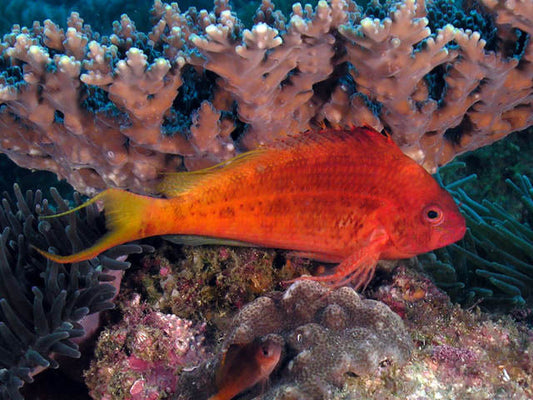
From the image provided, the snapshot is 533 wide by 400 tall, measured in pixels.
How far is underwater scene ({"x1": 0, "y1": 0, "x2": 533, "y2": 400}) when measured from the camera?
2215 millimetres

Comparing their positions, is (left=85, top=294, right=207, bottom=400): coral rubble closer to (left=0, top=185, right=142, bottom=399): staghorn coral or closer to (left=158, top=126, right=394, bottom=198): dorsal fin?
(left=0, top=185, right=142, bottom=399): staghorn coral

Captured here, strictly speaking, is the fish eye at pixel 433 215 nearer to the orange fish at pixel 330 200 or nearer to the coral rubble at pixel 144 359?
the orange fish at pixel 330 200

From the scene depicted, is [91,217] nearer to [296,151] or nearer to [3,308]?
[3,308]

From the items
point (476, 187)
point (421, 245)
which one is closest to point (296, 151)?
point (421, 245)

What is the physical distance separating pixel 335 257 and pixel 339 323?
1.99ft

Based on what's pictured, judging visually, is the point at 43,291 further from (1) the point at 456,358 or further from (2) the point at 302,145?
(1) the point at 456,358

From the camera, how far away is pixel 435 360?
219 centimetres

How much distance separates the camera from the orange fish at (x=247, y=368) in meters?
1.96

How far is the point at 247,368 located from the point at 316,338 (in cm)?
39

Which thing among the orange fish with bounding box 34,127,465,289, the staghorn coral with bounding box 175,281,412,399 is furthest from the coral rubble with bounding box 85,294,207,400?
the orange fish with bounding box 34,127,465,289

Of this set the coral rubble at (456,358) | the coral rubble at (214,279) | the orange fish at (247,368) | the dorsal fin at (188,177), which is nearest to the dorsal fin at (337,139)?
the dorsal fin at (188,177)

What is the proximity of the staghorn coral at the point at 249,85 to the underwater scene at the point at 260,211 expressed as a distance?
0.05 ft

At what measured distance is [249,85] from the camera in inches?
105

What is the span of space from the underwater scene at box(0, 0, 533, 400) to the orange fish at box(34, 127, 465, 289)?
0.01 metres
